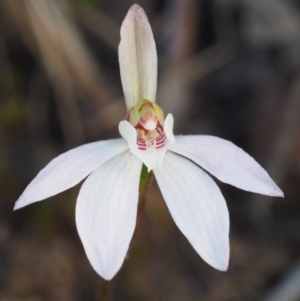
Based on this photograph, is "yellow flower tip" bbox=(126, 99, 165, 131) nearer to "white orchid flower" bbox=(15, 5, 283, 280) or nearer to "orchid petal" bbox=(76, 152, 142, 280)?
"white orchid flower" bbox=(15, 5, 283, 280)

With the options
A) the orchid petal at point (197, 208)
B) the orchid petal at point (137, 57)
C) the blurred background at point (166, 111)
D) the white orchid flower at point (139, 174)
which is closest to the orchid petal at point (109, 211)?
the white orchid flower at point (139, 174)

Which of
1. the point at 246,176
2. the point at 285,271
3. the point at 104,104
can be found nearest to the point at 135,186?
the point at 246,176

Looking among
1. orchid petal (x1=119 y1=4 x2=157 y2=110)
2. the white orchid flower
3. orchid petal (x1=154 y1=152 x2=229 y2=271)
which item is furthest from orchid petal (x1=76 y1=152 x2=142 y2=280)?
orchid petal (x1=119 y1=4 x2=157 y2=110)

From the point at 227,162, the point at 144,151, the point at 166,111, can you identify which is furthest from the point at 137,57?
the point at 166,111

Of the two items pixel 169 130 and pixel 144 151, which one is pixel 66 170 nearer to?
pixel 144 151

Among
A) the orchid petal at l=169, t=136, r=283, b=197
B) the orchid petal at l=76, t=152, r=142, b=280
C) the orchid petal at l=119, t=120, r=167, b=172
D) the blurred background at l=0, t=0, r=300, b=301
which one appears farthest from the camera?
the blurred background at l=0, t=0, r=300, b=301

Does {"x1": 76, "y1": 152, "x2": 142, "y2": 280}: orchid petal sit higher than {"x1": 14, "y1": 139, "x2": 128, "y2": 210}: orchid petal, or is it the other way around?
{"x1": 14, "y1": 139, "x2": 128, "y2": 210}: orchid petal

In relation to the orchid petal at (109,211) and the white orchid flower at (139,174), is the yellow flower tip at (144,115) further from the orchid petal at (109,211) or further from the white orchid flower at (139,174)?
the orchid petal at (109,211)

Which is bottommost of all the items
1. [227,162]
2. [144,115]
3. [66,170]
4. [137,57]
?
[227,162]
